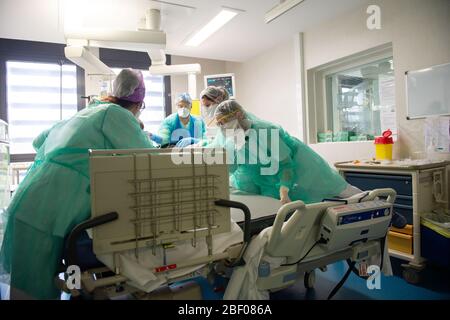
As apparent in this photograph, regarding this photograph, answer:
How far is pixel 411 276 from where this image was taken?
2.04 m

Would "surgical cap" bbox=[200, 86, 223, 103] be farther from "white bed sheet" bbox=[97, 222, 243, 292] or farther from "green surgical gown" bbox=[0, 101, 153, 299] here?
"white bed sheet" bbox=[97, 222, 243, 292]

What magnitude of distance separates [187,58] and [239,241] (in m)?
3.99

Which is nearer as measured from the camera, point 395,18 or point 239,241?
point 239,241

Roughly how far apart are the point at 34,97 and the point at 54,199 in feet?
11.6

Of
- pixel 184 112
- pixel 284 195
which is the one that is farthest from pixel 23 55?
pixel 284 195

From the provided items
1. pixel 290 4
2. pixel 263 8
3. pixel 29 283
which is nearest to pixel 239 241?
pixel 29 283

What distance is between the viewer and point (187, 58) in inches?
184

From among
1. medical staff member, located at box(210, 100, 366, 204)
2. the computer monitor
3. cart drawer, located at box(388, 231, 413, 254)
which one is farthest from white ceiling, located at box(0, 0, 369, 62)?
cart drawer, located at box(388, 231, 413, 254)

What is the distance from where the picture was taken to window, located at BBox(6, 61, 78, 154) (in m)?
3.90

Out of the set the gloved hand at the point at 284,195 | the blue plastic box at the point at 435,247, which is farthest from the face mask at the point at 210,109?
the blue plastic box at the point at 435,247
